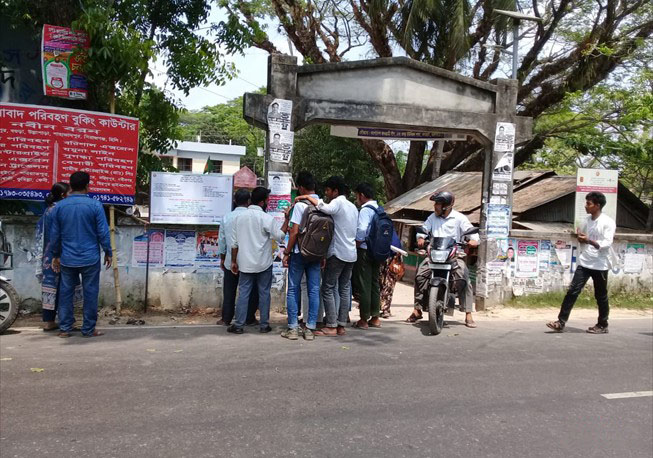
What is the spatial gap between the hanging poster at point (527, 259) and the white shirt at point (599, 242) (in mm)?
1952

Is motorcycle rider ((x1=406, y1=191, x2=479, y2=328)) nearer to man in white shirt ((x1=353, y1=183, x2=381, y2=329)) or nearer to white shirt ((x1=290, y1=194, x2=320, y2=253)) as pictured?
man in white shirt ((x1=353, y1=183, x2=381, y2=329))

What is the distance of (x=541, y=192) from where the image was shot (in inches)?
544

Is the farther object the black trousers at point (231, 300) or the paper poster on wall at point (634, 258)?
the paper poster on wall at point (634, 258)

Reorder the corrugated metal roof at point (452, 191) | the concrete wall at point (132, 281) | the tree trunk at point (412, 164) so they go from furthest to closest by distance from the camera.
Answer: the tree trunk at point (412, 164) → the corrugated metal roof at point (452, 191) → the concrete wall at point (132, 281)

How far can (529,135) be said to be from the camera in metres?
9.16

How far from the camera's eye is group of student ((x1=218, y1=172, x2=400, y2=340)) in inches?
245

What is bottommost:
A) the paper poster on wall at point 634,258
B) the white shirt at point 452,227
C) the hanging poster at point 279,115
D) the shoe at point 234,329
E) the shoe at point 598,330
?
the shoe at point 234,329

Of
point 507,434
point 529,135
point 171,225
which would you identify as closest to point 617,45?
point 529,135

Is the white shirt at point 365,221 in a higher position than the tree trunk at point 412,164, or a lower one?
lower

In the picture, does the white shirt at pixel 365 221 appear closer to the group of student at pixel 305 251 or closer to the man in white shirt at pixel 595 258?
the group of student at pixel 305 251

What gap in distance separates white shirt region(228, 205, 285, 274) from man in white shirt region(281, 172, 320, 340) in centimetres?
27

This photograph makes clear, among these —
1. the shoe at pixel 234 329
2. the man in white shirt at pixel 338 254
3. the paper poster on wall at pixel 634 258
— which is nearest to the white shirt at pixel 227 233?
the shoe at pixel 234 329

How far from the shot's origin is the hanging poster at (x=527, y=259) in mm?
9289

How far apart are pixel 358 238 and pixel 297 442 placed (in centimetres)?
358
